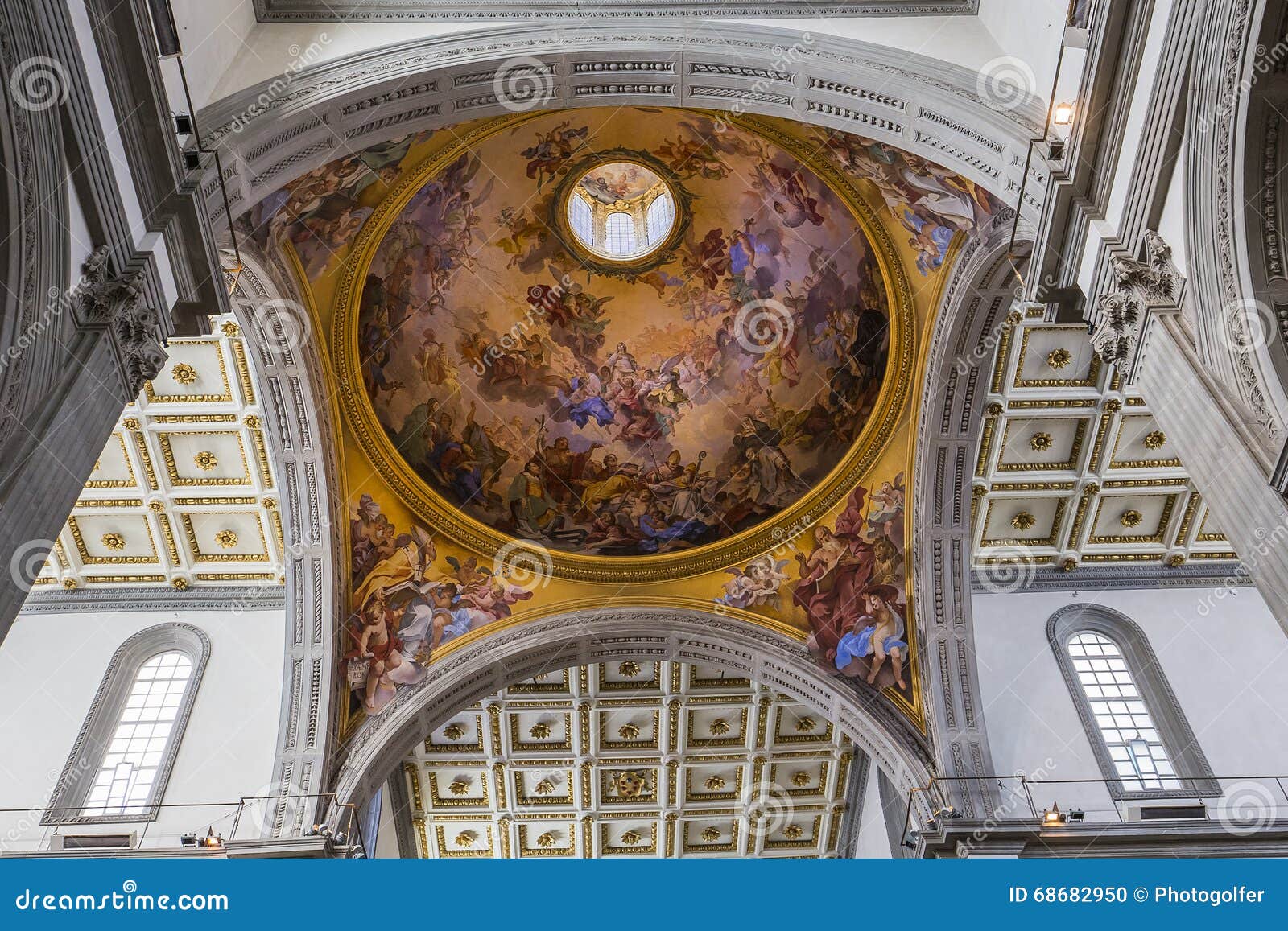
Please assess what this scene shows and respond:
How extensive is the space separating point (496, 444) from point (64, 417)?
10369mm

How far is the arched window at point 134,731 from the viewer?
599 inches

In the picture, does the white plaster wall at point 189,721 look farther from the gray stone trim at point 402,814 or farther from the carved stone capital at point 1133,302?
the carved stone capital at point 1133,302

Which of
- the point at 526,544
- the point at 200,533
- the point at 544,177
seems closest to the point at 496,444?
the point at 526,544

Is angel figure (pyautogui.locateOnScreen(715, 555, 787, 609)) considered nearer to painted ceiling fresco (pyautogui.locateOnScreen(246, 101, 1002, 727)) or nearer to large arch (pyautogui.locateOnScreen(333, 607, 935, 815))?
painted ceiling fresco (pyautogui.locateOnScreen(246, 101, 1002, 727))

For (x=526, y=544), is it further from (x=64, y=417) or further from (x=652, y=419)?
(x=64, y=417)

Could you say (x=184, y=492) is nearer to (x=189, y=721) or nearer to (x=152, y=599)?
(x=152, y=599)

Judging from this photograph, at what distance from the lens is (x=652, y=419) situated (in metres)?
17.7

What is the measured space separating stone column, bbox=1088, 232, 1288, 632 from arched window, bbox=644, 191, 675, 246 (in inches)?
373

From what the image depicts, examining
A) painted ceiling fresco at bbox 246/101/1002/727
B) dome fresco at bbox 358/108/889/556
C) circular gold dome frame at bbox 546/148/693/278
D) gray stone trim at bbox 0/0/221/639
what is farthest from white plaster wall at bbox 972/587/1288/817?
gray stone trim at bbox 0/0/221/639

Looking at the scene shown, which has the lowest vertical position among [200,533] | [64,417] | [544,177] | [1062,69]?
[64,417]

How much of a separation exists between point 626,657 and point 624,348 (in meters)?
5.13

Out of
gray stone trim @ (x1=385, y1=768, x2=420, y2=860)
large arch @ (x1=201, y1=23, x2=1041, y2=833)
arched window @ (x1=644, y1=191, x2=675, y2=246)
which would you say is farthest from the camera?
gray stone trim @ (x1=385, y1=768, x2=420, y2=860)

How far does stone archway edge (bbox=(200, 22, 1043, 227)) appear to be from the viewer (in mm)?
10000

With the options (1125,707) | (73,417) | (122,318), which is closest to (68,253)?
(122,318)
